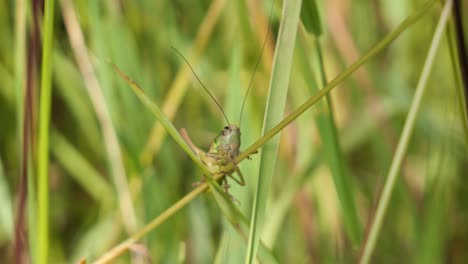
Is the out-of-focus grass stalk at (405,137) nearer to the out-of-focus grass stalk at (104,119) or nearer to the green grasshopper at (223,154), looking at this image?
the green grasshopper at (223,154)

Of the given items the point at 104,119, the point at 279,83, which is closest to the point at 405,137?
→ the point at 279,83

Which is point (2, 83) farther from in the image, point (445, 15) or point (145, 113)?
point (445, 15)

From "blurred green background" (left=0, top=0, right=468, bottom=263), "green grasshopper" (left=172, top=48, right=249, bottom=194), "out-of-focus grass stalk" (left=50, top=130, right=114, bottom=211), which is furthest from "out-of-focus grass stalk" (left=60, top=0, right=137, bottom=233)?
"green grasshopper" (left=172, top=48, right=249, bottom=194)

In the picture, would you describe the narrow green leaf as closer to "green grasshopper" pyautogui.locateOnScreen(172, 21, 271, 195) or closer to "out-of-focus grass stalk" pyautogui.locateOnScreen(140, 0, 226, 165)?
"green grasshopper" pyautogui.locateOnScreen(172, 21, 271, 195)

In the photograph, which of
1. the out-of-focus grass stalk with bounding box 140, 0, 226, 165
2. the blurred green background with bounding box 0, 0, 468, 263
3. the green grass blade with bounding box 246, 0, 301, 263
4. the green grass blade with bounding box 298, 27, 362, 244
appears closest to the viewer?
the green grass blade with bounding box 246, 0, 301, 263

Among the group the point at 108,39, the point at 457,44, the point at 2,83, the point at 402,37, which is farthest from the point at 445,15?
the point at 2,83

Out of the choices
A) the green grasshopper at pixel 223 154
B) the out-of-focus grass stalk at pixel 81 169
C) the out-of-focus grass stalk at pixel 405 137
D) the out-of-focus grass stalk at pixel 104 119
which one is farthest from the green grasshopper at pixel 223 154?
the out-of-focus grass stalk at pixel 81 169
